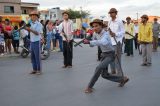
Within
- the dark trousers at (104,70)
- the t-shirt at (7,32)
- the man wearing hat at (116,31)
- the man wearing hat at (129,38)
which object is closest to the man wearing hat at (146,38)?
the man wearing hat at (116,31)

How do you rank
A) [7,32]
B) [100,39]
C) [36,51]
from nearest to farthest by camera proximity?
[100,39] → [36,51] → [7,32]

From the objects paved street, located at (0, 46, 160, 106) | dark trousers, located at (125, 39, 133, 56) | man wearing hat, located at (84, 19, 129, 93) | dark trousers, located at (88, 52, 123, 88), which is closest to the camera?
paved street, located at (0, 46, 160, 106)

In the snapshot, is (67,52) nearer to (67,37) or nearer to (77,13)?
(67,37)

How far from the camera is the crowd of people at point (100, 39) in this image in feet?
29.1

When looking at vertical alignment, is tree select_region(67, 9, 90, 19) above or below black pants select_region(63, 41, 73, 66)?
above

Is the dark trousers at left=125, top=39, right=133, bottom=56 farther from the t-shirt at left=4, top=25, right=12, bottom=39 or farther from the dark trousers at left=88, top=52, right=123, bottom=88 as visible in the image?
the dark trousers at left=88, top=52, right=123, bottom=88

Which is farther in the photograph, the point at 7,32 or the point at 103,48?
the point at 7,32

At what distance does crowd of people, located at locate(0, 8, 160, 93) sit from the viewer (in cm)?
888

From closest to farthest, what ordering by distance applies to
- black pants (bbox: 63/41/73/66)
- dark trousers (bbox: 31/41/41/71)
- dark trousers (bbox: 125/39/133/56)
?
dark trousers (bbox: 31/41/41/71)
black pants (bbox: 63/41/73/66)
dark trousers (bbox: 125/39/133/56)

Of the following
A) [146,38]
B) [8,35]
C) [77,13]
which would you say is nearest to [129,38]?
[146,38]

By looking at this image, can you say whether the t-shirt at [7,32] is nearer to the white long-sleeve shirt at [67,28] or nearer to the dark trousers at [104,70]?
the white long-sleeve shirt at [67,28]

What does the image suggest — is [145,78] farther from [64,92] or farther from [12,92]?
[12,92]

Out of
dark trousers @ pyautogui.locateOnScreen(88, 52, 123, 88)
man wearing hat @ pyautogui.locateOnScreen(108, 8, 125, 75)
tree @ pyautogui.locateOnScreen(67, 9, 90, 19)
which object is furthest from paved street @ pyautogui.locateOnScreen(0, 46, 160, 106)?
tree @ pyautogui.locateOnScreen(67, 9, 90, 19)

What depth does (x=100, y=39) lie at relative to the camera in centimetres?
878
